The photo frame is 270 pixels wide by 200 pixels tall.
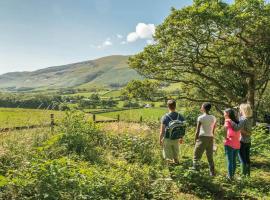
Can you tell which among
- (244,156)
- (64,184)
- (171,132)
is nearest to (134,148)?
(171,132)

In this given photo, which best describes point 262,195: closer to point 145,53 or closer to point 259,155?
point 259,155

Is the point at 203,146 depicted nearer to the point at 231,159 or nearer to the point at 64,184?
the point at 231,159

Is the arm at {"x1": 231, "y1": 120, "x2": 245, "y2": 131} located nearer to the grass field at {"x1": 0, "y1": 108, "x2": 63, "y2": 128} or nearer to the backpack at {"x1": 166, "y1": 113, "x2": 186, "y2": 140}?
the backpack at {"x1": 166, "y1": 113, "x2": 186, "y2": 140}

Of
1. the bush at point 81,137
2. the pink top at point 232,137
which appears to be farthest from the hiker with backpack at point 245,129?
the bush at point 81,137

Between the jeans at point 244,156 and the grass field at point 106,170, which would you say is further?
the jeans at point 244,156

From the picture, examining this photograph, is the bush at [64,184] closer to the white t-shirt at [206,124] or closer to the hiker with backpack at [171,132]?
the hiker with backpack at [171,132]

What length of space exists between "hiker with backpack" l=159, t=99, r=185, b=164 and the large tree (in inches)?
384

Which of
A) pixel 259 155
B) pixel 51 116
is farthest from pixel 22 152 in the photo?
pixel 259 155

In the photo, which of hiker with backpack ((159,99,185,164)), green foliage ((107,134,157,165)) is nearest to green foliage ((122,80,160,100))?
green foliage ((107,134,157,165))

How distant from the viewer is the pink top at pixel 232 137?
29.4 ft

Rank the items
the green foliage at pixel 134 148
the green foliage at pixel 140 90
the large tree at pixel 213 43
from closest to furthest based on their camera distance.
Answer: the green foliage at pixel 134 148 → the large tree at pixel 213 43 → the green foliage at pixel 140 90

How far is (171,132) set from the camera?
9000 millimetres

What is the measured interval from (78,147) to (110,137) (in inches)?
80.9

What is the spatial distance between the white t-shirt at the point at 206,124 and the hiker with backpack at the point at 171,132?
0.51m
